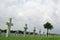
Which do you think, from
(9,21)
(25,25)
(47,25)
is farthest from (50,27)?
(9,21)

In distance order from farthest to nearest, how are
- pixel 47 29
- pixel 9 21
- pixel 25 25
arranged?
pixel 47 29 → pixel 25 25 → pixel 9 21

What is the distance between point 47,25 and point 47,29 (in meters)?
2.26

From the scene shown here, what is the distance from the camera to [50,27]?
243ft

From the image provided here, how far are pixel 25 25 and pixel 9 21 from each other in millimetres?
14320

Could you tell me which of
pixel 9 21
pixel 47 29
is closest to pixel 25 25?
pixel 9 21

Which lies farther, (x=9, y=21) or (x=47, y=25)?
(x=47, y=25)

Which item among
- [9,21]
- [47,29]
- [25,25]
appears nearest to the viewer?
[9,21]

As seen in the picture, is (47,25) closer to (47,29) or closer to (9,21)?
(47,29)

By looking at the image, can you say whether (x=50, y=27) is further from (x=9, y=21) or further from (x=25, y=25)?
(x=9, y=21)

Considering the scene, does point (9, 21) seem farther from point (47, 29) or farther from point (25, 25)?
point (47, 29)

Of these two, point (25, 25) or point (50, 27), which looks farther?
point (50, 27)

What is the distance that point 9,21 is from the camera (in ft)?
78.7

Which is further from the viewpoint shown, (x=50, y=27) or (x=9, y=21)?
(x=50, y=27)

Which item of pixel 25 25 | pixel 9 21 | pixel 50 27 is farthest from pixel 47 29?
pixel 9 21
